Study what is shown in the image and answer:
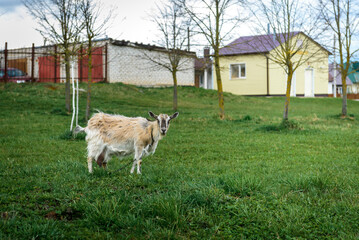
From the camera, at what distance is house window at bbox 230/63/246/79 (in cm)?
4034

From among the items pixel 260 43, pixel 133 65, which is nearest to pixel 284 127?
pixel 260 43

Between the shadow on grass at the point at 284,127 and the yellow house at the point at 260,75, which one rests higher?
the yellow house at the point at 260,75

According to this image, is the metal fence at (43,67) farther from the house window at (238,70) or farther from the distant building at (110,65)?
the house window at (238,70)

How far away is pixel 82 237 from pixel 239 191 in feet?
7.50

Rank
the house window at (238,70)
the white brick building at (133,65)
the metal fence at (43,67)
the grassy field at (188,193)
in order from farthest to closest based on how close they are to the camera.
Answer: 1. the house window at (238,70)
2. the white brick building at (133,65)
3. the metal fence at (43,67)
4. the grassy field at (188,193)

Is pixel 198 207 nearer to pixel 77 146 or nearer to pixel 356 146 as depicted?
pixel 77 146

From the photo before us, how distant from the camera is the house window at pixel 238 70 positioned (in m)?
40.3

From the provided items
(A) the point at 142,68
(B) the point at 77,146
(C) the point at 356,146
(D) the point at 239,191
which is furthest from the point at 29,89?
(D) the point at 239,191

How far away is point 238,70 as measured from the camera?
40.8 metres

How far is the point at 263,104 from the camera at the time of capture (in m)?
30.4

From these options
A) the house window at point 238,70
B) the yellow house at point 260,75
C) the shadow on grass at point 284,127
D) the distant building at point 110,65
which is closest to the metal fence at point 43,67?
the distant building at point 110,65

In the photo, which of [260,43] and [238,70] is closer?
[260,43]

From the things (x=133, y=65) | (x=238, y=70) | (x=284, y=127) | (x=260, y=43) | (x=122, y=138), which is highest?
(x=260, y=43)

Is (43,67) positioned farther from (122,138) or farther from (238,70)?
(122,138)
